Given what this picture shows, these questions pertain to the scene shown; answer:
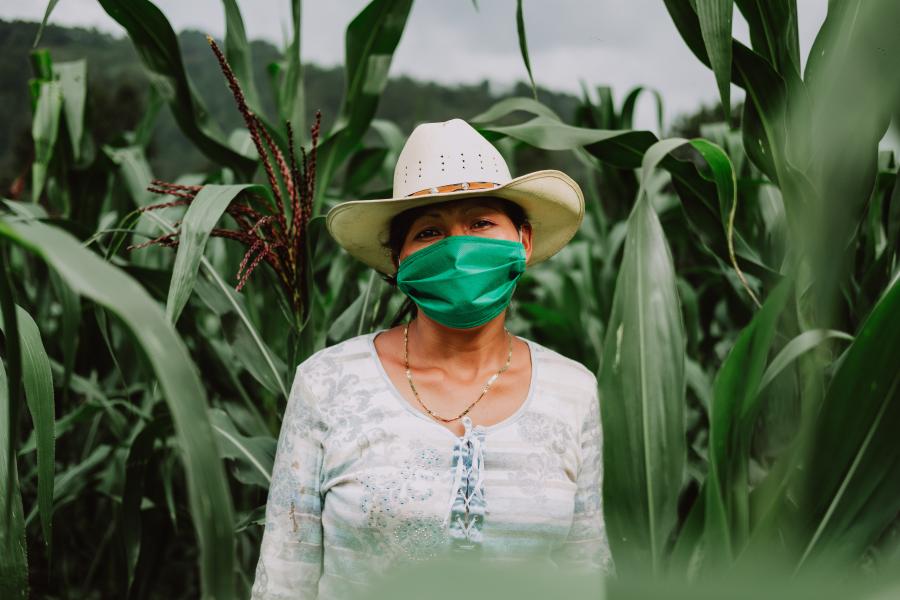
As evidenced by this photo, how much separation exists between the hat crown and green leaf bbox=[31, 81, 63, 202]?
953 mm

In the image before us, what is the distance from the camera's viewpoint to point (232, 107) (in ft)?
12.6

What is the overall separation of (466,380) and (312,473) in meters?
0.22

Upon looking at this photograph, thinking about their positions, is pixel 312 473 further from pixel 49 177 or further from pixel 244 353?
pixel 49 177

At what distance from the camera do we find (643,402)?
65 centimetres

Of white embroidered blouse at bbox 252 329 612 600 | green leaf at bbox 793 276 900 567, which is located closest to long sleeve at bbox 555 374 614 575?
white embroidered blouse at bbox 252 329 612 600

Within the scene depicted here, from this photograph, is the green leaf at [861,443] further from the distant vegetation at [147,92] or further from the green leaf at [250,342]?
the distant vegetation at [147,92]

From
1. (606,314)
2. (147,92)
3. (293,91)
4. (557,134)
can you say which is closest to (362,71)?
(293,91)

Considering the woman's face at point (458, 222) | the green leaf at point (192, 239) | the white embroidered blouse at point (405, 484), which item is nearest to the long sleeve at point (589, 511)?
the white embroidered blouse at point (405, 484)

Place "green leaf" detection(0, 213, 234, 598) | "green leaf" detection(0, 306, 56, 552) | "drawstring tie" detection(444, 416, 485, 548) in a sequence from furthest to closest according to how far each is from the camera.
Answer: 1. "drawstring tie" detection(444, 416, 485, 548)
2. "green leaf" detection(0, 306, 56, 552)
3. "green leaf" detection(0, 213, 234, 598)

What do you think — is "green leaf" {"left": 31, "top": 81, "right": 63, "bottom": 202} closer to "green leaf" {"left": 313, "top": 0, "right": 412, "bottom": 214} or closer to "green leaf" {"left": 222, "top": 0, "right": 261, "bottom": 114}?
"green leaf" {"left": 222, "top": 0, "right": 261, "bottom": 114}

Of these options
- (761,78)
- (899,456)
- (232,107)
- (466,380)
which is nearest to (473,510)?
(466,380)

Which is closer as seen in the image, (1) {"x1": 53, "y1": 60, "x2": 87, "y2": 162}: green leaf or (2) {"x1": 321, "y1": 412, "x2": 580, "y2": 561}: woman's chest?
(2) {"x1": 321, "y1": 412, "x2": 580, "y2": 561}: woman's chest

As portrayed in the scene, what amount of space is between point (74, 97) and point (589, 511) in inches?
55.2

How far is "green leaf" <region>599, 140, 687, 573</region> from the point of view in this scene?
2.08ft
